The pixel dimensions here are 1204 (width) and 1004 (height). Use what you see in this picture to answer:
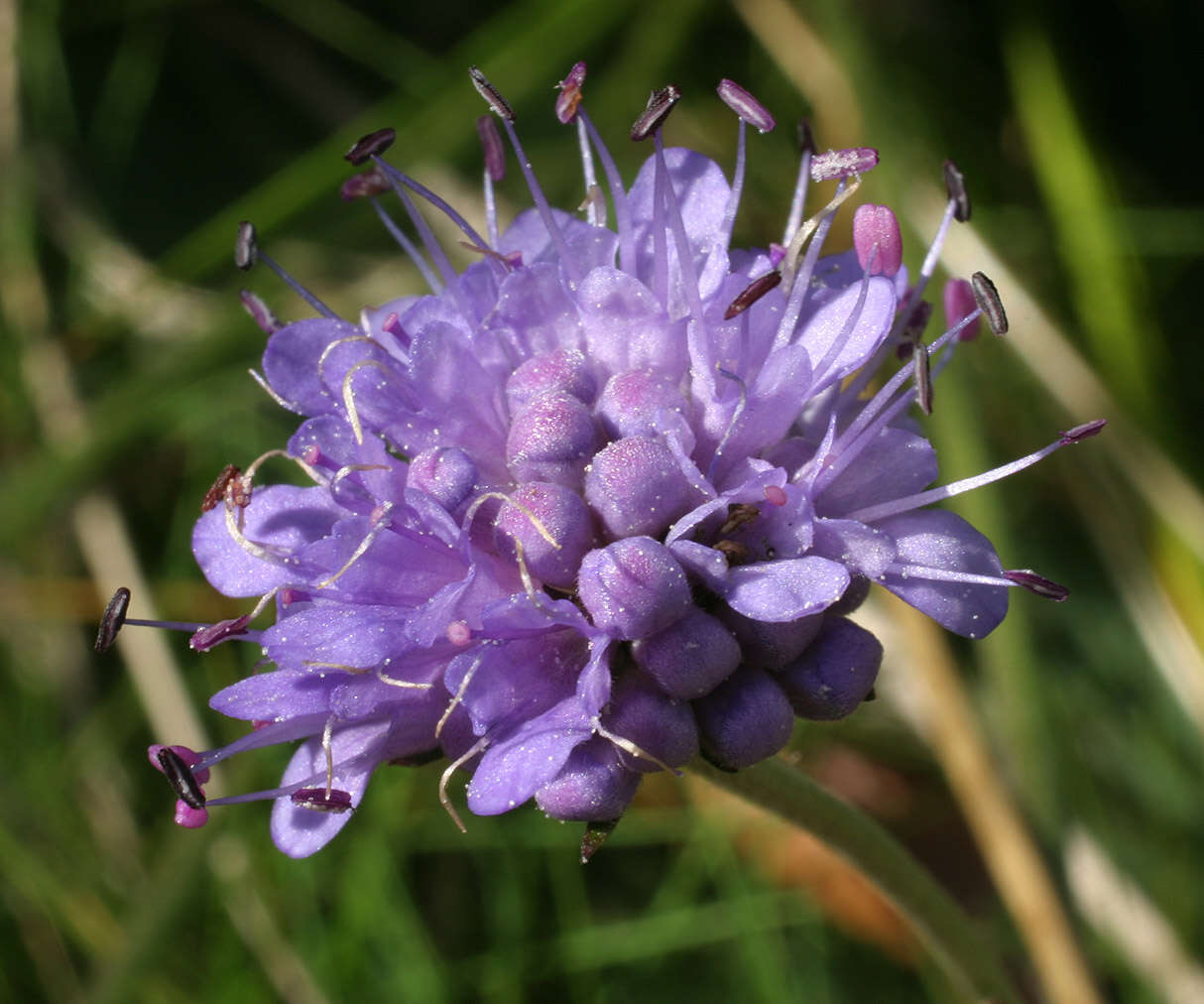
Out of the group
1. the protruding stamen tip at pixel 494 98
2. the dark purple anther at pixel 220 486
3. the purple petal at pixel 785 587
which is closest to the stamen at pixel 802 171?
the protruding stamen tip at pixel 494 98

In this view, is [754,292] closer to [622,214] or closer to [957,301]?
[622,214]

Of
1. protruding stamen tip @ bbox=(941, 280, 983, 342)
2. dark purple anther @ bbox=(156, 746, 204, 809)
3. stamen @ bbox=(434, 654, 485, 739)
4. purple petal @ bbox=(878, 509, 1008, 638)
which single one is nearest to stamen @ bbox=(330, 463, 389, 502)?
stamen @ bbox=(434, 654, 485, 739)

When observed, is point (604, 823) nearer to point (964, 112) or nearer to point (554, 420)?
point (554, 420)

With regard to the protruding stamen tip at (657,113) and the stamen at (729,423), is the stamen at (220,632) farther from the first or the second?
the protruding stamen tip at (657,113)

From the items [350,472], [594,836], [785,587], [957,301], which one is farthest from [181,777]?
[957,301]

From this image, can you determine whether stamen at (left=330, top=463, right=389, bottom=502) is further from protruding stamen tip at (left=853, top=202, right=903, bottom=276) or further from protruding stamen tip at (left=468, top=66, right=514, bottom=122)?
protruding stamen tip at (left=853, top=202, right=903, bottom=276)

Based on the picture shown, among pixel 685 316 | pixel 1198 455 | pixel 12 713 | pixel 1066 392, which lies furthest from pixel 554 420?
pixel 12 713
